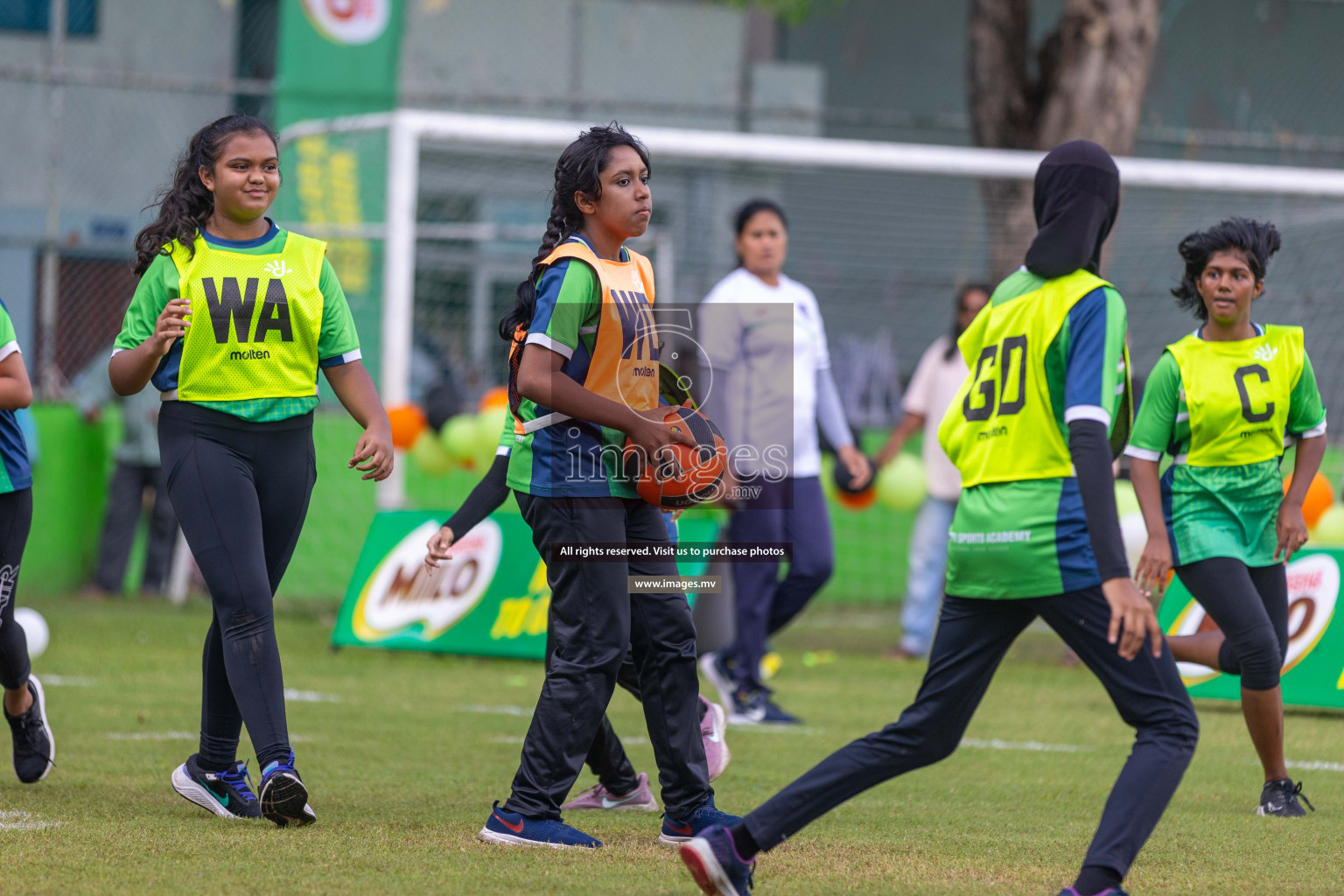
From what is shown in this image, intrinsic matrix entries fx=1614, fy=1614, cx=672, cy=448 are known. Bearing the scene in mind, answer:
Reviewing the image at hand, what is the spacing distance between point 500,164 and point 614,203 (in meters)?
10.8

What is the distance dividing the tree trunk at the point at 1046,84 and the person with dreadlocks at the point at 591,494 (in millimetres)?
8024

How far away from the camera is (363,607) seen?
980cm

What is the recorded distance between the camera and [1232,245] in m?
5.64

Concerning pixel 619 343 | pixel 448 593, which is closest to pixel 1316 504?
pixel 448 593

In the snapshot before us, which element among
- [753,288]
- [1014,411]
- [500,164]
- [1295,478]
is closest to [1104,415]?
[1014,411]

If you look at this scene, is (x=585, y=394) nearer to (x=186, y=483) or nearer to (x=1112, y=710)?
(x=186, y=483)

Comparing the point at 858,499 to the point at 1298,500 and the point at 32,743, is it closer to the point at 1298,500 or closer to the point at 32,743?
the point at 1298,500

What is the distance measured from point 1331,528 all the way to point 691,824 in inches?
236

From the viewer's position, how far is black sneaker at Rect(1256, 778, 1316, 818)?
5414 mm

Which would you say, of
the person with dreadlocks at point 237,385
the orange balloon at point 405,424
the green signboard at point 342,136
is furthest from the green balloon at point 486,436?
the person with dreadlocks at point 237,385

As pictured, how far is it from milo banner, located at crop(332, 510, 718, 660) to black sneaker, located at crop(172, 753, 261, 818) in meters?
4.39

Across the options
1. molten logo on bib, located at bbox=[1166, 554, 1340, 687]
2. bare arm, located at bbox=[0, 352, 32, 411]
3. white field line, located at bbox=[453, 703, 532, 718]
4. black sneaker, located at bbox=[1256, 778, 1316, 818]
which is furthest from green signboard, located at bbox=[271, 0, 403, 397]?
black sneaker, located at bbox=[1256, 778, 1316, 818]

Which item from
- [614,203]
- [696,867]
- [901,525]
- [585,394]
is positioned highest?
[614,203]

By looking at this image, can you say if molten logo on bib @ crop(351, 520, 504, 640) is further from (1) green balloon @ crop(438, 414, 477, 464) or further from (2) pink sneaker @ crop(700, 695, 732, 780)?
(2) pink sneaker @ crop(700, 695, 732, 780)
